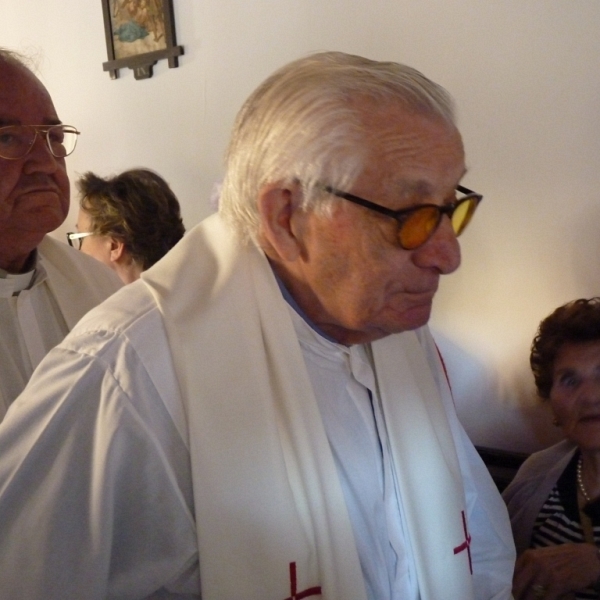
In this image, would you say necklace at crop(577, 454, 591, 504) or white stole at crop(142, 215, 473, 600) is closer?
white stole at crop(142, 215, 473, 600)

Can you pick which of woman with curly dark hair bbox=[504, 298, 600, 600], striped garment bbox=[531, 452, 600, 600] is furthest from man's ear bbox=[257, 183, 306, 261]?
striped garment bbox=[531, 452, 600, 600]

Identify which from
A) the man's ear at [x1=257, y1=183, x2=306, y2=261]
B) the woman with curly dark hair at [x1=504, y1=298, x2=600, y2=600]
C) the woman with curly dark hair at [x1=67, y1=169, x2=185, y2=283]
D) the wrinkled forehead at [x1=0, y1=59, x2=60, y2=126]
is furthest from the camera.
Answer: the woman with curly dark hair at [x1=67, y1=169, x2=185, y2=283]

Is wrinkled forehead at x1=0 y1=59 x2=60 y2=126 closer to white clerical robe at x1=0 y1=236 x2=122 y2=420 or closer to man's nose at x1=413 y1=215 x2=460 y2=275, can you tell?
white clerical robe at x1=0 y1=236 x2=122 y2=420

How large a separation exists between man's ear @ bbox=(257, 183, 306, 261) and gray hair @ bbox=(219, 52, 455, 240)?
0.05ft

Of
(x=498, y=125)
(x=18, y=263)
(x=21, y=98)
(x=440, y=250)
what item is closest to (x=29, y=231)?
(x=18, y=263)

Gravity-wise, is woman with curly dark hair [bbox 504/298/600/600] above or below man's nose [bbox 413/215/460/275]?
below

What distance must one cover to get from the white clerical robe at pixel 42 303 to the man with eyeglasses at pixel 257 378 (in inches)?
21.6

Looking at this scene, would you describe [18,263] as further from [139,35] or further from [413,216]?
[139,35]

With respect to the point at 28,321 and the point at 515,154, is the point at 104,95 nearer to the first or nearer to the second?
the point at 28,321

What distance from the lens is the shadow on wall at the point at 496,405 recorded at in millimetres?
1798

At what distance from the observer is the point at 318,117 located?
2.90 ft

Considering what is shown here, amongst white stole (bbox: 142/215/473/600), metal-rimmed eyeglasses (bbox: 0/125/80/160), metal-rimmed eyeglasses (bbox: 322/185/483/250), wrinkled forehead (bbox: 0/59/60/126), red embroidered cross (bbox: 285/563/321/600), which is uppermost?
wrinkled forehead (bbox: 0/59/60/126)

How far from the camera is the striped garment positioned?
1.48 meters

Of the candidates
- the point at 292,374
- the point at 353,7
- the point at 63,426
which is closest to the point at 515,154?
the point at 353,7
